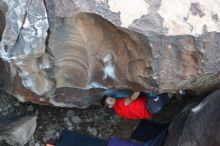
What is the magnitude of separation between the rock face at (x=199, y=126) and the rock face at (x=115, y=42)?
0.38ft

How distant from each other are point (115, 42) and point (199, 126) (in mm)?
544

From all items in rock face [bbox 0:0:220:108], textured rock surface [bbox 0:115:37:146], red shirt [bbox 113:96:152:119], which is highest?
rock face [bbox 0:0:220:108]

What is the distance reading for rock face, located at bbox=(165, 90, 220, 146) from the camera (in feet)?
6.24

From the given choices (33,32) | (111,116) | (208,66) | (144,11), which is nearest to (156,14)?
(144,11)

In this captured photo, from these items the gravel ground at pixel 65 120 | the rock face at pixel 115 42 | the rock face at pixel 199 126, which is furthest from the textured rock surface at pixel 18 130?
the rock face at pixel 199 126

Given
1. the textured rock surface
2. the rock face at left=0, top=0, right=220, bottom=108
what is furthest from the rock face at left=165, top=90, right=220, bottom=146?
the textured rock surface

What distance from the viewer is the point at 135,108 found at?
7.04ft

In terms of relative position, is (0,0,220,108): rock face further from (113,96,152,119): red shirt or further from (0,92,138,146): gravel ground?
(0,92,138,146): gravel ground

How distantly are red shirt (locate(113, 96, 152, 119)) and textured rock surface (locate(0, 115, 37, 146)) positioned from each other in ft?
1.62

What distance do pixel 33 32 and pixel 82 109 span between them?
872 millimetres

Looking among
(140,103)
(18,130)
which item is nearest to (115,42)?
(140,103)

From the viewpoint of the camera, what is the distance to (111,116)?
251 cm

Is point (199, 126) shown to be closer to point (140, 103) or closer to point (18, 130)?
point (140, 103)

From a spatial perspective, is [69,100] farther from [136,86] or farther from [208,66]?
[208,66]
